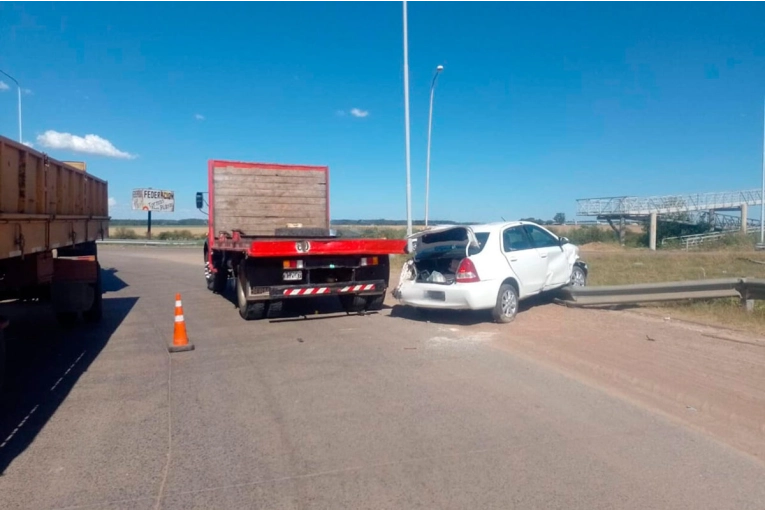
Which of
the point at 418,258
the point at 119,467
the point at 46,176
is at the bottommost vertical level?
the point at 119,467

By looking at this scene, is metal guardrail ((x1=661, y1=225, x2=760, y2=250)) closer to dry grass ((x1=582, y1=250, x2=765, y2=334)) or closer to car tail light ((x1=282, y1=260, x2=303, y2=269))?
dry grass ((x1=582, y1=250, x2=765, y2=334))

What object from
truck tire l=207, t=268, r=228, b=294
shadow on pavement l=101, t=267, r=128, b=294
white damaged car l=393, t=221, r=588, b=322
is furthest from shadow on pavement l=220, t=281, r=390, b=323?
shadow on pavement l=101, t=267, r=128, b=294

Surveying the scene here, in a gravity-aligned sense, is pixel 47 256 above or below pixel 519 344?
above

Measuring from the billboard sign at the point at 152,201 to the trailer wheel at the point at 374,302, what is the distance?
47.8m

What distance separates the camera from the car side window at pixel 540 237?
38.1 ft

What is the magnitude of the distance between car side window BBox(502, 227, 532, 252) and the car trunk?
2.20 feet

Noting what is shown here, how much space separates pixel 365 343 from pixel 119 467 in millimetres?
4756

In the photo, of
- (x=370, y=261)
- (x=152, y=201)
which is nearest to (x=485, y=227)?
(x=370, y=261)

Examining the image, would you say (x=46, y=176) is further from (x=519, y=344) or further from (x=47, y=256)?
(x=519, y=344)

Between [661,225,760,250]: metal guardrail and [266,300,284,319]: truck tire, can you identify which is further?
[661,225,760,250]: metal guardrail

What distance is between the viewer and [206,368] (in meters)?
7.88

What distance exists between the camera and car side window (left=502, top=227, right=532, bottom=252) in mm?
10828

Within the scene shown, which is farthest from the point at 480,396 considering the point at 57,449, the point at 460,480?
the point at 57,449

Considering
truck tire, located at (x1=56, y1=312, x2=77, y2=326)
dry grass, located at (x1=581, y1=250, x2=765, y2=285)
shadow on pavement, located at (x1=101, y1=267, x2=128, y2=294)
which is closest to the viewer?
truck tire, located at (x1=56, y1=312, x2=77, y2=326)
